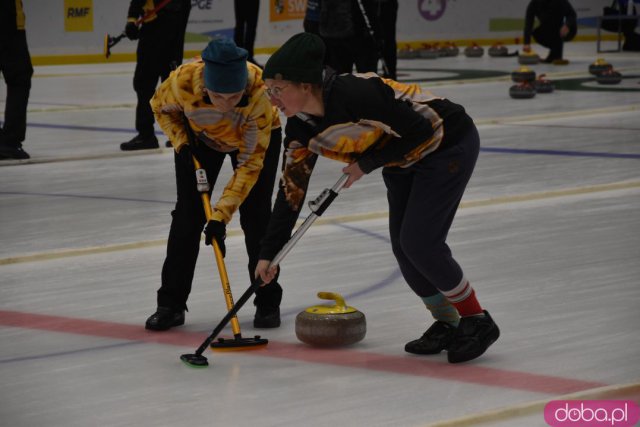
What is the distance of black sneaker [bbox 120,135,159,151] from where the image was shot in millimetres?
9094

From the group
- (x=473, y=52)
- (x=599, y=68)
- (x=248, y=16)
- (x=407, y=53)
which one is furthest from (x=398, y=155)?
(x=473, y=52)

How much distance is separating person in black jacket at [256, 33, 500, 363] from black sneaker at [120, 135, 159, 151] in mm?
5413

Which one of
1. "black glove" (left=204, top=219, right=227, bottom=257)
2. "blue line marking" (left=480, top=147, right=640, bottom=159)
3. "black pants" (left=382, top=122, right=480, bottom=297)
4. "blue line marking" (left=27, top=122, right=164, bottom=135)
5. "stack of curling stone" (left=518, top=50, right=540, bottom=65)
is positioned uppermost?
"black pants" (left=382, top=122, right=480, bottom=297)

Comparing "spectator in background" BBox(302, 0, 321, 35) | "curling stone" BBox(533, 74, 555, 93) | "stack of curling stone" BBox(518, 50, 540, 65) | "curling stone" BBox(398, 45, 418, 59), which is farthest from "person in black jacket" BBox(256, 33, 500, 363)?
"curling stone" BBox(398, 45, 418, 59)

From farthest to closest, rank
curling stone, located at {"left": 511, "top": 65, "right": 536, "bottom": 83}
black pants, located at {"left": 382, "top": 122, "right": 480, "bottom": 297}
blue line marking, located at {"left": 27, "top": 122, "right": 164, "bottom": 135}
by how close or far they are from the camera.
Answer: curling stone, located at {"left": 511, "top": 65, "right": 536, "bottom": 83} → blue line marking, located at {"left": 27, "top": 122, "right": 164, "bottom": 135} → black pants, located at {"left": 382, "top": 122, "right": 480, "bottom": 297}

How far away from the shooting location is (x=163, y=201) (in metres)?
7.00

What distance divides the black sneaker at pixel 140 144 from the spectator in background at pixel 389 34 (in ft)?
13.7

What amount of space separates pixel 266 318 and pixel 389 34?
29.7 feet

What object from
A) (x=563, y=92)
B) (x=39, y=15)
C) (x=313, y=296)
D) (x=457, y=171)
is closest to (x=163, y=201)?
(x=313, y=296)

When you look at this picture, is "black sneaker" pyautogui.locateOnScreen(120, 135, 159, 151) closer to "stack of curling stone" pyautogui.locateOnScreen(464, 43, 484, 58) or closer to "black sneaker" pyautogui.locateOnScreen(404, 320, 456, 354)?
"black sneaker" pyautogui.locateOnScreen(404, 320, 456, 354)

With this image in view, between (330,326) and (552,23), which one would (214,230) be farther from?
(552,23)

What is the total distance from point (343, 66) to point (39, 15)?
7869mm

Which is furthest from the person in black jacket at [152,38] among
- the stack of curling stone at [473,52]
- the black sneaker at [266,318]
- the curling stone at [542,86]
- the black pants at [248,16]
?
the stack of curling stone at [473,52]

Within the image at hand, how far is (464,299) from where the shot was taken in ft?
12.6
